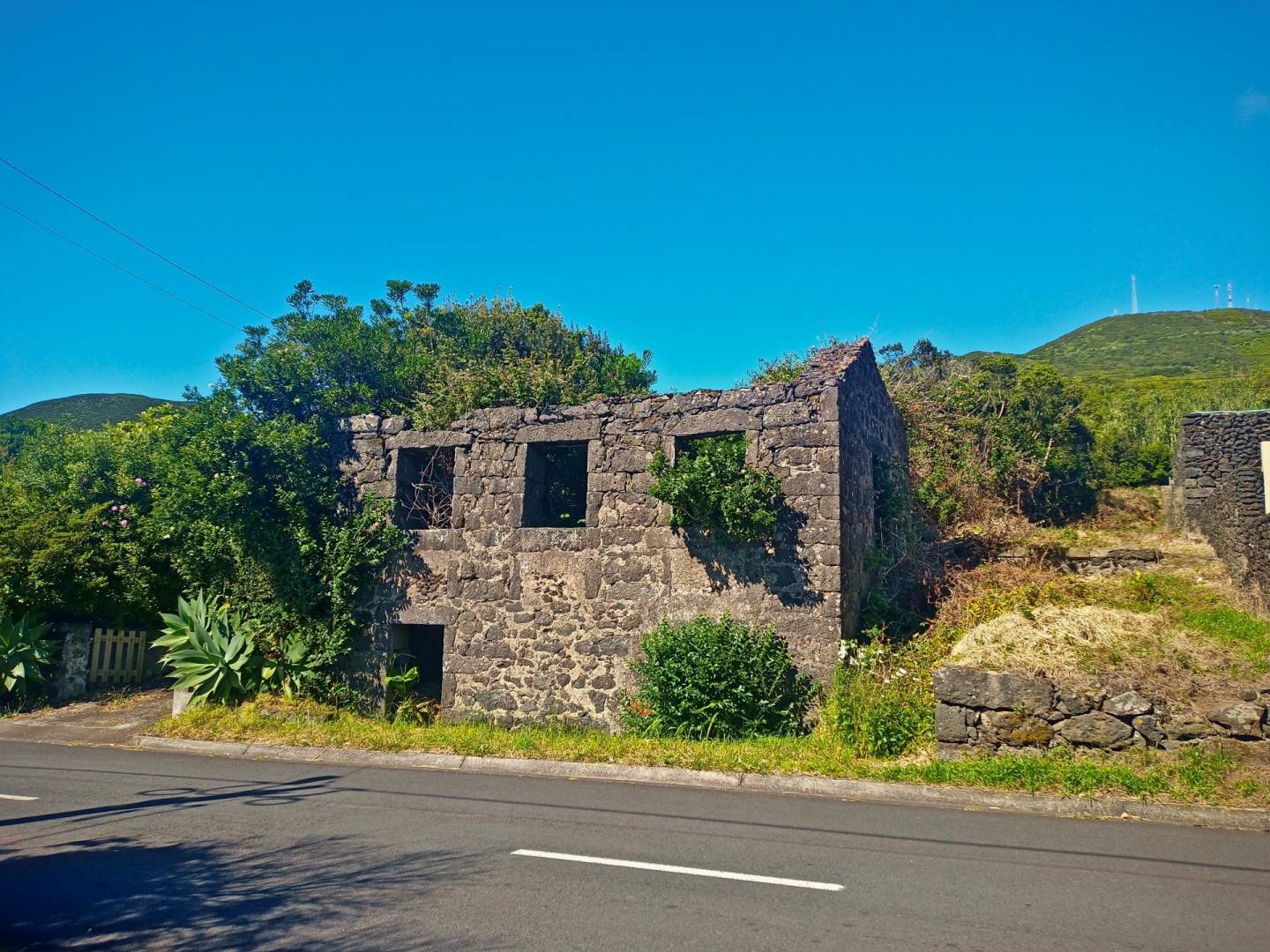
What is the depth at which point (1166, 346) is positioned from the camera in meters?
50.4

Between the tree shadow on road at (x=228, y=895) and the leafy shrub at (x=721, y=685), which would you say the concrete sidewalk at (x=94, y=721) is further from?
the leafy shrub at (x=721, y=685)

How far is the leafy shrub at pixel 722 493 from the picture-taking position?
1115cm

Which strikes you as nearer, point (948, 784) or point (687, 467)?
point (948, 784)

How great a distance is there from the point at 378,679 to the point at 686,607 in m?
5.00

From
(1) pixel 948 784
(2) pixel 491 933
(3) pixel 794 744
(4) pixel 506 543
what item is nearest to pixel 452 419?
(4) pixel 506 543

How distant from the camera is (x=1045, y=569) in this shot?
12.8 metres

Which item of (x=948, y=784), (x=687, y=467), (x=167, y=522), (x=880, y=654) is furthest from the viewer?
(x=167, y=522)

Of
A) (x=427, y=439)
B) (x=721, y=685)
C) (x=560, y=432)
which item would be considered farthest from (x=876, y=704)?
(x=427, y=439)

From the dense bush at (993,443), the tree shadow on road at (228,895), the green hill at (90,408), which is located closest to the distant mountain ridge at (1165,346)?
the dense bush at (993,443)

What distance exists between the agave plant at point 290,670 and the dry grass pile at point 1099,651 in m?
9.15

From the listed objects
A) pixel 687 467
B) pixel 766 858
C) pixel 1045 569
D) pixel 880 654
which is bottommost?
pixel 766 858

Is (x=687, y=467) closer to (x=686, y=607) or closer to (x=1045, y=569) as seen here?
(x=686, y=607)

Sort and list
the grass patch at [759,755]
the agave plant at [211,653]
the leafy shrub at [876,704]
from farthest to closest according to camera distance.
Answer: the agave plant at [211,653], the leafy shrub at [876,704], the grass patch at [759,755]

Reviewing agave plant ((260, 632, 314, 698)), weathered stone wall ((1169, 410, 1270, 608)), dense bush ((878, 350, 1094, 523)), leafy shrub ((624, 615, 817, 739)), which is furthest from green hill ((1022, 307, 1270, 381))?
agave plant ((260, 632, 314, 698))
